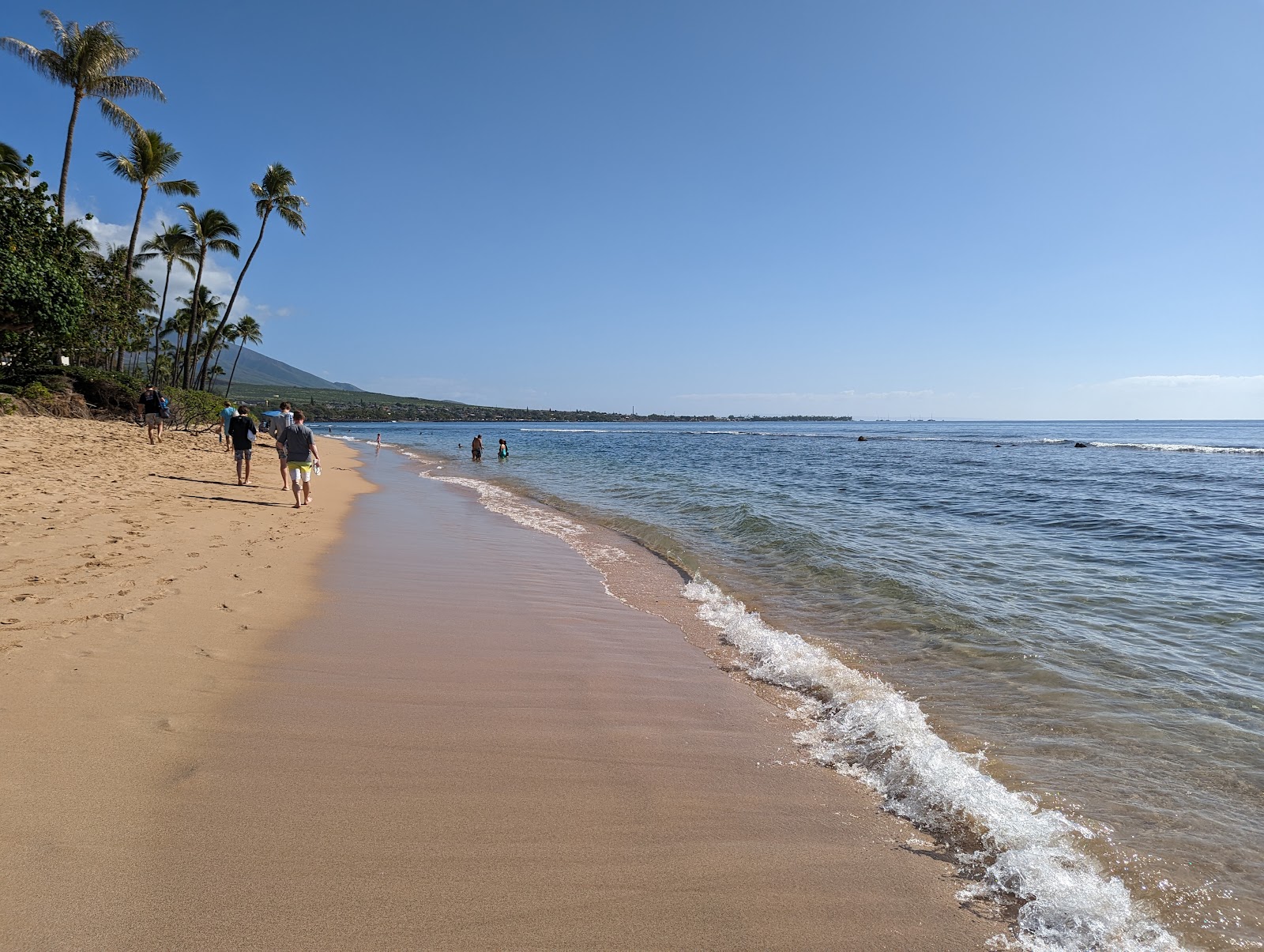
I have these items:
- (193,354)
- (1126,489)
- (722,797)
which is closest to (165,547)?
(722,797)

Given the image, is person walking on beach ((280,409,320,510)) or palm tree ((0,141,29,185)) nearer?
person walking on beach ((280,409,320,510))

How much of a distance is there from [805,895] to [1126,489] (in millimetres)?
23759

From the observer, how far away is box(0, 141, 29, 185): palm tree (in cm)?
2094

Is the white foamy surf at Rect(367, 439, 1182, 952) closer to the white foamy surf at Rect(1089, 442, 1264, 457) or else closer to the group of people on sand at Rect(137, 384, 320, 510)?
the group of people on sand at Rect(137, 384, 320, 510)

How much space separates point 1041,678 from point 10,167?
33599mm

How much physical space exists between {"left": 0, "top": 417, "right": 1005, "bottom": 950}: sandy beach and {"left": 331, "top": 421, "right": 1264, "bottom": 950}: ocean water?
441mm

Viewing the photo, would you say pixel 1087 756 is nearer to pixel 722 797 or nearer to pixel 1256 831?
pixel 1256 831

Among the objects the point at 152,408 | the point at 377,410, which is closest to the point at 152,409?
the point at 152,408

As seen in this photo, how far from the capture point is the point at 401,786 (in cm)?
301

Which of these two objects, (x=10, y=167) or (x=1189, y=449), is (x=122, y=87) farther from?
(x=1189, y=449)

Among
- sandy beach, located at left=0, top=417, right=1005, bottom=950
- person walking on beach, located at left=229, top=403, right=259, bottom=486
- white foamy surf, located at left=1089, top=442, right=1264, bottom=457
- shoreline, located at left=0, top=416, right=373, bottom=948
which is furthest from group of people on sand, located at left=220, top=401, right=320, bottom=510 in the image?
white foamy surf, located at left=1089, top=442, right=1264, bottom=457

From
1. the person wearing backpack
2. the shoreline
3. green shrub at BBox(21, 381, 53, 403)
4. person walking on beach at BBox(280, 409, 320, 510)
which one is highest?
green shrub at BBox(21, 381, 53, 403)

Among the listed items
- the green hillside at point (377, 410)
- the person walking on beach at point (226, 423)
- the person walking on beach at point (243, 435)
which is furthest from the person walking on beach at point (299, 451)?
the green hillside at point (377, 410)

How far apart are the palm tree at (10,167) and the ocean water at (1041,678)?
889 inches
